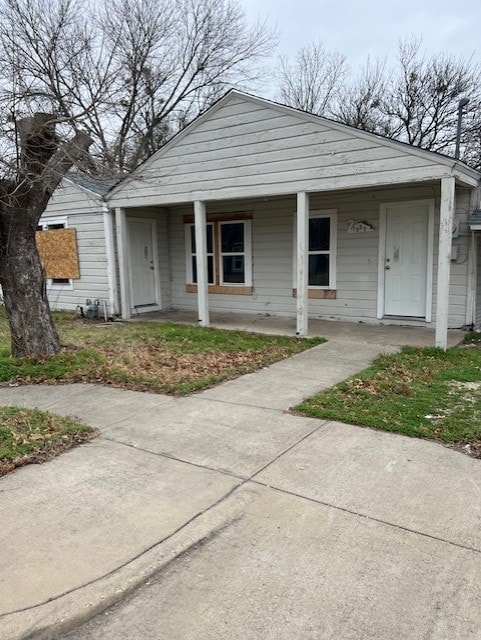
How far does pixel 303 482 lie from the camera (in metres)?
3.19

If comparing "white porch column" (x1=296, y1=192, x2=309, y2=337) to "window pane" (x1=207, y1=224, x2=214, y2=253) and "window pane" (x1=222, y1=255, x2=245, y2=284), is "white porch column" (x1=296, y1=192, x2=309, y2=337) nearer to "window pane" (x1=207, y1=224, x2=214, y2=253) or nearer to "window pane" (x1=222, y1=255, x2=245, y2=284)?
"window pane" (x1=222, y1=255, x2=245, y2=284)

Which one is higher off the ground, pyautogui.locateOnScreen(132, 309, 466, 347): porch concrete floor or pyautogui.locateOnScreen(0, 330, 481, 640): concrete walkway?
pyautogui.locateOnScreen(132, 309, 466, 347): porch concrete floor

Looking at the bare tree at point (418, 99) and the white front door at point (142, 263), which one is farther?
the bare tree at point (418, 99)

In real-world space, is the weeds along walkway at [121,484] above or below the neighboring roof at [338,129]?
below

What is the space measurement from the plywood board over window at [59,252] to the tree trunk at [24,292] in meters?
5.40

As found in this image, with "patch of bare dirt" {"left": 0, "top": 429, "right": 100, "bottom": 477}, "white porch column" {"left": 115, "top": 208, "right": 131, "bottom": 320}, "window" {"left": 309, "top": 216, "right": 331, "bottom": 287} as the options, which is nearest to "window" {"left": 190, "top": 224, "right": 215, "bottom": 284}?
"white porch column" {"left": 115, "top": 208, "right": 131, "bottom": 320}

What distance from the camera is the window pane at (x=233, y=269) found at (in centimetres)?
1102

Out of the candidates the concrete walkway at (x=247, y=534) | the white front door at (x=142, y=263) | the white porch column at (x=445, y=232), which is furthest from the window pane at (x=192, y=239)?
the concrete walkway at (x=247, y=534)

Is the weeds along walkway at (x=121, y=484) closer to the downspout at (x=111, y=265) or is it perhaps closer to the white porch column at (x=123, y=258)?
the white porch column at (x=123, y=258)

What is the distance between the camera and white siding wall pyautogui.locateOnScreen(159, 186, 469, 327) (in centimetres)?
838

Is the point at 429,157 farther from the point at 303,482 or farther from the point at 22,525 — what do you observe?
the point at 22,525

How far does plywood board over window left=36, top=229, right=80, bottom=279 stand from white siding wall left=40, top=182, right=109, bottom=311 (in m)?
0.18

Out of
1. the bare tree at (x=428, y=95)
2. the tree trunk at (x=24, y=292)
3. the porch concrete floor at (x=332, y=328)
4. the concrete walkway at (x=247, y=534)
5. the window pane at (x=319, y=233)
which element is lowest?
the concrete walkway at (x=247, y=534)

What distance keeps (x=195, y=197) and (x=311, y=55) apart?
17.7 meters
